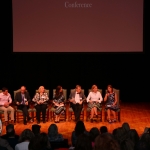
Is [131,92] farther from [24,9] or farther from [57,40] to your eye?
[24,9]

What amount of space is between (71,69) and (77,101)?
8.11 ft

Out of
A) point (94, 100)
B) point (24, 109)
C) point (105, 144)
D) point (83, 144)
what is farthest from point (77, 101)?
point (105, 144)

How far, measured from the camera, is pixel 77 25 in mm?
11867

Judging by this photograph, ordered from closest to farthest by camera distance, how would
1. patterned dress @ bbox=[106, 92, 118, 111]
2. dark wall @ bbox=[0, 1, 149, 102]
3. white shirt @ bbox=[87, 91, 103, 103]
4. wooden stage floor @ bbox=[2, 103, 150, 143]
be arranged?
wooden stage floor @ bbox=[2, 103, 150, 143], patterned dress @ bbox=[106, 92, 118, 111], white shirt @ bbox=[87, 91, 103, 103], dark wall @ bbox=[0, 1, 149, 102]

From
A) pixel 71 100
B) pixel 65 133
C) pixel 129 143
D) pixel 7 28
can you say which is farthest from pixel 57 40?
pixel 129 143

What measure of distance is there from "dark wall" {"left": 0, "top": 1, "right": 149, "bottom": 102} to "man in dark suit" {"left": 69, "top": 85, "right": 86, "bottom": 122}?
7.50ft

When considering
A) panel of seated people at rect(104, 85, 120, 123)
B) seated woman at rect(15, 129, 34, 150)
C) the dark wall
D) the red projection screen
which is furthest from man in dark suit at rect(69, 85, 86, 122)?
seated woman at rect(15, 129, 34, 150)

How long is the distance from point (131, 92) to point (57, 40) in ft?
9.78

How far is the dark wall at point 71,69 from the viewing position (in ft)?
41.4

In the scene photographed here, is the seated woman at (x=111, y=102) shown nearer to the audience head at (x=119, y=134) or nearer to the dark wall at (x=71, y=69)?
the dark wall at (x=71, y=69)

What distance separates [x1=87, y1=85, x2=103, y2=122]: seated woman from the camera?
10203 millimetres

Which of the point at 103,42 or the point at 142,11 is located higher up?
the point at 142,11

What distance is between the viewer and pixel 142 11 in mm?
11734

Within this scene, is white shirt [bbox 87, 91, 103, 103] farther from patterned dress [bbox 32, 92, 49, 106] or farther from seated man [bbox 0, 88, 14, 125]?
seated man [bbox 0, 88, 14, 125]
